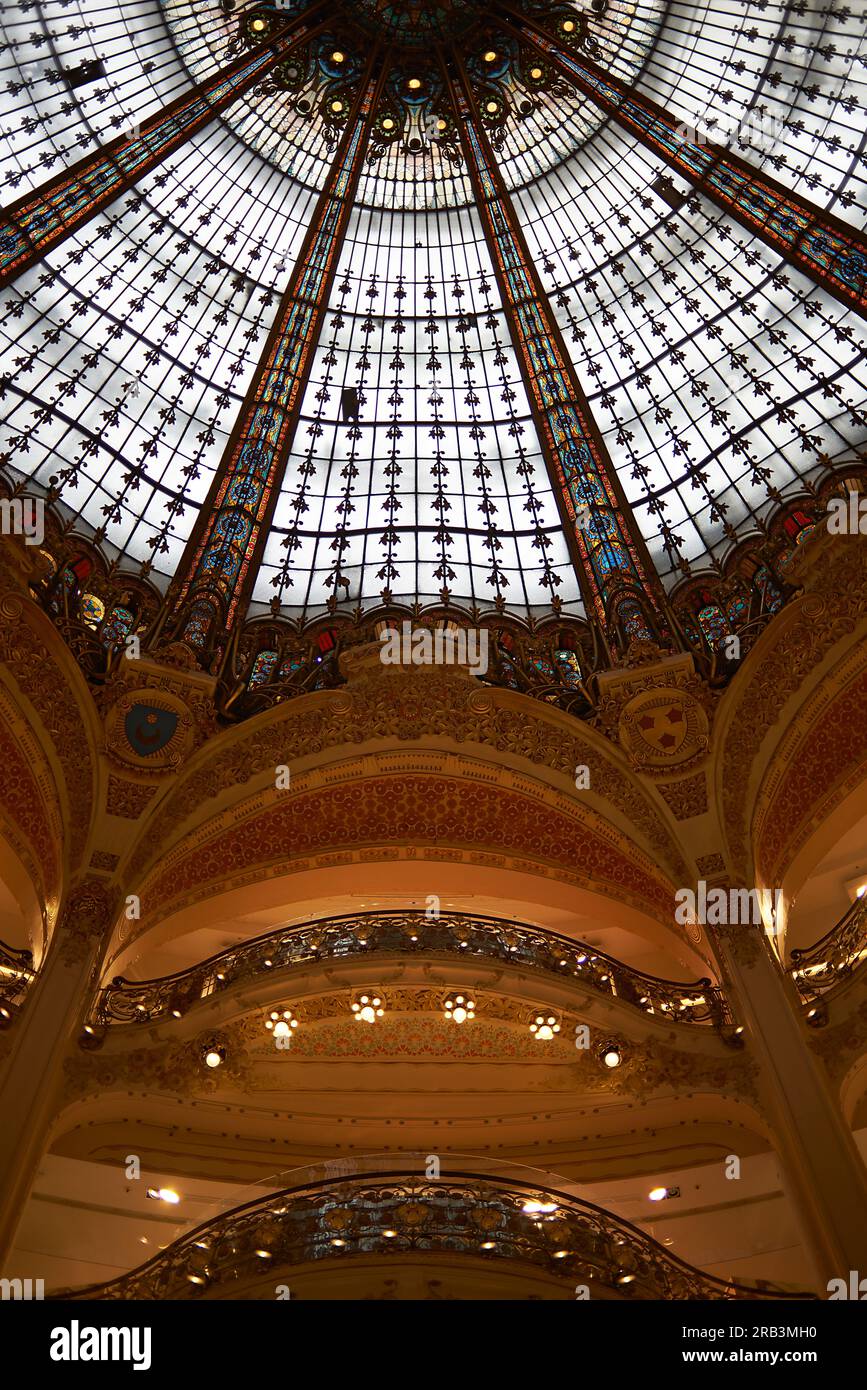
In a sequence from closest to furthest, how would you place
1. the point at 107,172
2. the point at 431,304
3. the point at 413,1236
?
1. the point at 413,1236
2. the point at 107,172
3. the point at 431,304

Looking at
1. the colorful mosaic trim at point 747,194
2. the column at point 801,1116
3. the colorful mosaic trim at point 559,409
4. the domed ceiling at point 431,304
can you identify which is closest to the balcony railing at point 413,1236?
the column at point 801,1116

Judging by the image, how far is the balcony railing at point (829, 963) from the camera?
399 inches

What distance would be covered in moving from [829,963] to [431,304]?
40.2 ft

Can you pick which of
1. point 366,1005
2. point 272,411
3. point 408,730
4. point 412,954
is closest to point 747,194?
point 272,411

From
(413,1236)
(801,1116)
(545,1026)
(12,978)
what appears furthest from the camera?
(545,1026)

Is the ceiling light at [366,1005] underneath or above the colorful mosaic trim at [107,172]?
underneath

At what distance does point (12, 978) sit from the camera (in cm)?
1076

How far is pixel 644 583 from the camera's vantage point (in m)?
14.7

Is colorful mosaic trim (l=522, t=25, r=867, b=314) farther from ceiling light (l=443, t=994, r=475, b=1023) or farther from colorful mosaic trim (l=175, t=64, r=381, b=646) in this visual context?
ceiling light (l=443, t=994, r=475, b=1023)

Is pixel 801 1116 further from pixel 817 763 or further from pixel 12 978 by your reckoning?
pixel 12 978

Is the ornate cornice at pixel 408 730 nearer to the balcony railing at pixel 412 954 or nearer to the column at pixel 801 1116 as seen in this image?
the balcony railing at pixel 412 954

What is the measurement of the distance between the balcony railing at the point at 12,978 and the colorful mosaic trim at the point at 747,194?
527 inches

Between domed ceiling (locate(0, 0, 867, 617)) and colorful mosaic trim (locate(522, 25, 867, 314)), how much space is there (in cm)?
31

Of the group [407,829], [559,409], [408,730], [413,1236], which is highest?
[559,409]
